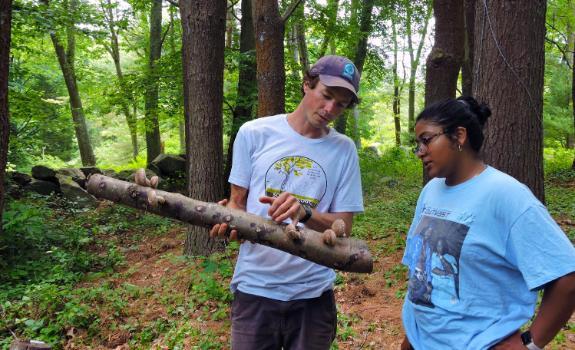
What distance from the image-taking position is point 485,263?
170 cm

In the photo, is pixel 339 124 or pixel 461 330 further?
pixel 339 124

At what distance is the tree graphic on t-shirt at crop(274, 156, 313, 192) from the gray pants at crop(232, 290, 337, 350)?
0.63m

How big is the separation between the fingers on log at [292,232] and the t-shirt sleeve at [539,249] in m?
0.89

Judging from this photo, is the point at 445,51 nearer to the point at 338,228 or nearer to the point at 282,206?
the point at 338,228

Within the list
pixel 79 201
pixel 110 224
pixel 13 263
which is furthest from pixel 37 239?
pixel 79 201

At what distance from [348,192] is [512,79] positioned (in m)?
2.42

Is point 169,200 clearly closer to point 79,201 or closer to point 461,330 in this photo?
point 461,330

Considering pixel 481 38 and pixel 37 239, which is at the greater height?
pixel 481 38

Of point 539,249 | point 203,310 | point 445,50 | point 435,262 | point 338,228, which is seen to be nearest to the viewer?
point 539,249

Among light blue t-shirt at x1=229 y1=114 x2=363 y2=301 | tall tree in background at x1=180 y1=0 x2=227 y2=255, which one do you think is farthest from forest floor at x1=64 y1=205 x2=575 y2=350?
light blue t-shirt at x1=229 y1=114 x2=363 y2=301

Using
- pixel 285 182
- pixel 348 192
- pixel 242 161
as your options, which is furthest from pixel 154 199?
pixel 348 192

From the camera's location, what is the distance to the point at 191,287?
18.1 ft

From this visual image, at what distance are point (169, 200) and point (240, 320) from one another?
2.38 ft

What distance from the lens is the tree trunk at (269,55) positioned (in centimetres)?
630
